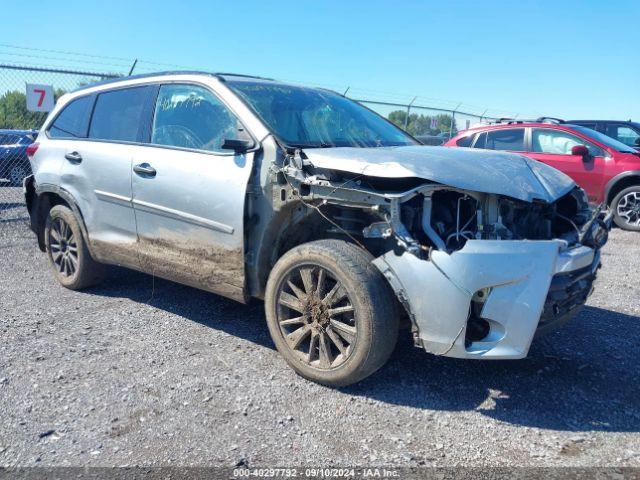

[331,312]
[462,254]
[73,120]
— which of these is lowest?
[331,312]

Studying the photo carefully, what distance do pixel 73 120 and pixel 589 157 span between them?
7.40m

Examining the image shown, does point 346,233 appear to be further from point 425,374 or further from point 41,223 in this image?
point 41,223

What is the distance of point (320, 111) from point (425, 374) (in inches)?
81.0

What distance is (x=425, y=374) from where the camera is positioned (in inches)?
144

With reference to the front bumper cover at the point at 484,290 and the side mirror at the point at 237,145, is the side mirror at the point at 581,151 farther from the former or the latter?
the side mirror at the point at 237,145

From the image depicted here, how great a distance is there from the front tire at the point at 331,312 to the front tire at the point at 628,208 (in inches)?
277

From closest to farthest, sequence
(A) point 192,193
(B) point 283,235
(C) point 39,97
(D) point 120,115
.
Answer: (B) point 283,235, (A) point 192,193, (D) point 120,115, (C) point 39,97

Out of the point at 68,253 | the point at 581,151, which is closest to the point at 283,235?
the point at 68,253

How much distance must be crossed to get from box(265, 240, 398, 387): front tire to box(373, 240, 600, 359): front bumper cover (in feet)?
0.61

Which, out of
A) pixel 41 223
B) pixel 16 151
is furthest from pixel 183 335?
pixel 16 151

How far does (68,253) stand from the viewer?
208 inches

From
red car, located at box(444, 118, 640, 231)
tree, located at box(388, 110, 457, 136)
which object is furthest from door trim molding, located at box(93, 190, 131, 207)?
tree, located at box(388, 110, 457, 136)

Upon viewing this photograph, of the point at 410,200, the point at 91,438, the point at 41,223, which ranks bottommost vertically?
the point at 91,438

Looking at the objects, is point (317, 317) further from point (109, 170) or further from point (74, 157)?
point (74, 157)
